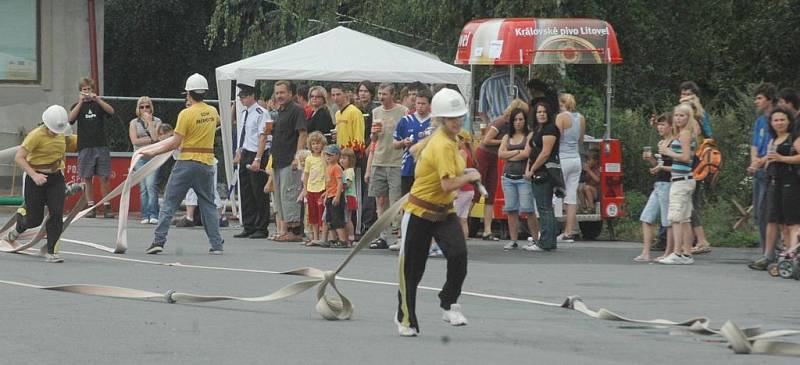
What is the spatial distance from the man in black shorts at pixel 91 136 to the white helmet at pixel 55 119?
7.27 meters

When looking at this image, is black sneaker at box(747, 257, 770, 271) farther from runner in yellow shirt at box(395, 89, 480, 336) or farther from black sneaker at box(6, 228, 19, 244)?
black sneaker at box(6, 228, 19, 244)

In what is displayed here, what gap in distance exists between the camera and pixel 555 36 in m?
20.4

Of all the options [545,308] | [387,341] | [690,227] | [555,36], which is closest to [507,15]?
[555,36]

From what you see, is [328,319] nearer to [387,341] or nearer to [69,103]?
[387,341]

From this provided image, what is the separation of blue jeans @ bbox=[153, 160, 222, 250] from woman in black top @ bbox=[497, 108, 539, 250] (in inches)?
139

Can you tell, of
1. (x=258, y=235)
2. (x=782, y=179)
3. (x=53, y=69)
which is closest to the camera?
(x=782, y=179)

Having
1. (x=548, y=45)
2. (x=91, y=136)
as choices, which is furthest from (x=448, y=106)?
(x=91, y=136)

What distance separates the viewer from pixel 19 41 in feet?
89.4

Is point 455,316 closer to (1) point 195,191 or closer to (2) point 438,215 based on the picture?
(2) point 438,215

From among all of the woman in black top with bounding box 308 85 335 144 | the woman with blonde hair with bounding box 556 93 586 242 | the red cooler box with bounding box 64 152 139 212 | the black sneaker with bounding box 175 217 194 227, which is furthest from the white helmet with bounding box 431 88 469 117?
the red cooler box with bounding box 64 152 139 212

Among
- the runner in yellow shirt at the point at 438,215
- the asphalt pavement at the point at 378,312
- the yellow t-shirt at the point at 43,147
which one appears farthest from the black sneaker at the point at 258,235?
the runner in yellow shirt at the point at 438,215

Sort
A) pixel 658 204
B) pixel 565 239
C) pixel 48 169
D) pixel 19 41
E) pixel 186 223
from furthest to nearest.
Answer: pixel 19 41 < pixel 186 223 < pixel 565 239 < pixel 658 204 < pixel 48 169

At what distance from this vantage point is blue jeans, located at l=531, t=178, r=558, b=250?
17.6m

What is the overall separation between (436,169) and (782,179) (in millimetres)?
5964
